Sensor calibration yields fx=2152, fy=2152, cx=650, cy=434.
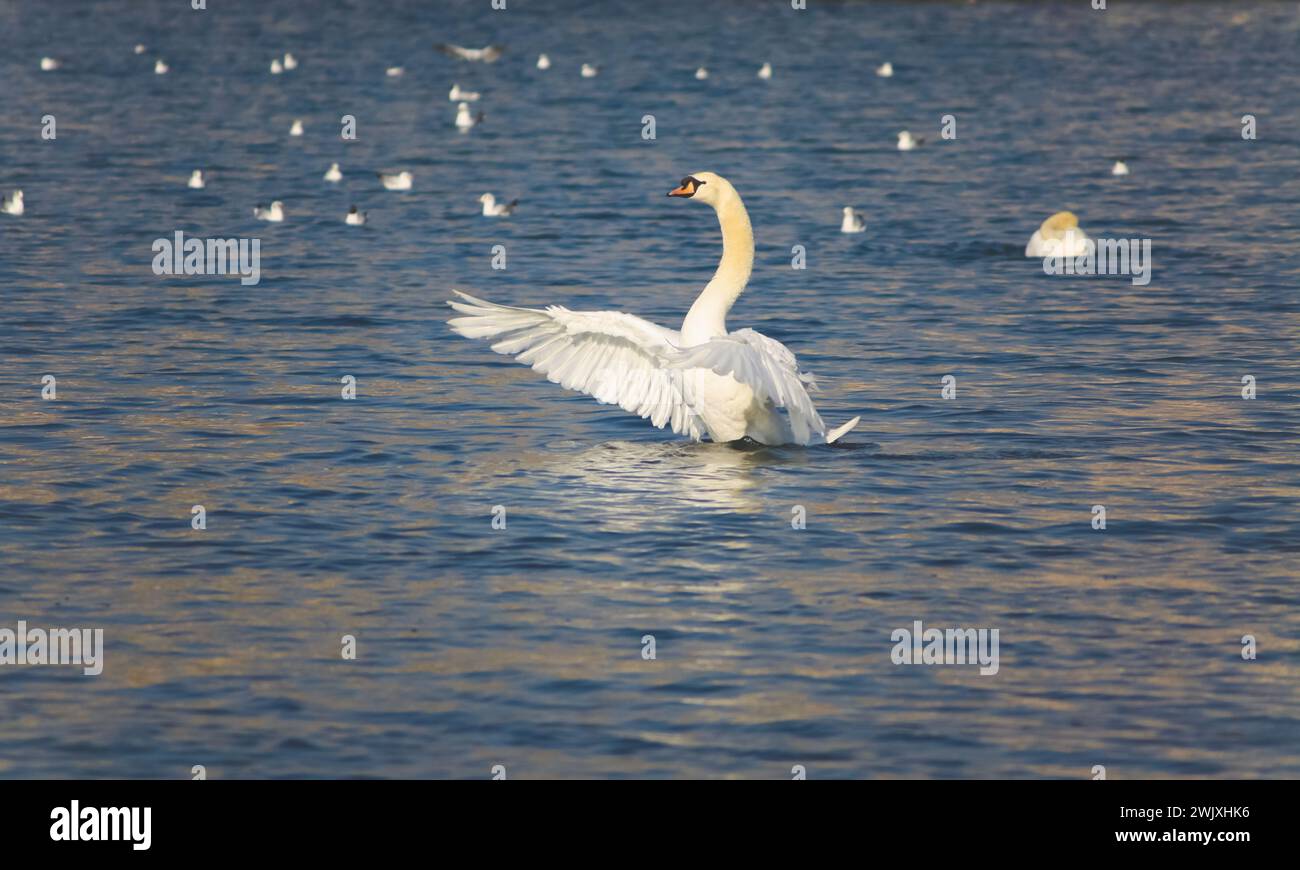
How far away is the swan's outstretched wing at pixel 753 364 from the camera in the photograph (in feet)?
42.6

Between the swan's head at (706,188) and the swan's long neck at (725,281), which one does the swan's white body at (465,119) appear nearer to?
the swan's head at (706,188)

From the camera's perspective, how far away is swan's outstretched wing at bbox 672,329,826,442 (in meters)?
13.0

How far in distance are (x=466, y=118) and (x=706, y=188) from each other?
22.4 m

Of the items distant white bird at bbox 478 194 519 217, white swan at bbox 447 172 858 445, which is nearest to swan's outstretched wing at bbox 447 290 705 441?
white swan at bbox 447 172 858 445

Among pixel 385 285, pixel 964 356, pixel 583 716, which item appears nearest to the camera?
pixel 583 716

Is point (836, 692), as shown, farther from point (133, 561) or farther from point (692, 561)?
point (133, 561)

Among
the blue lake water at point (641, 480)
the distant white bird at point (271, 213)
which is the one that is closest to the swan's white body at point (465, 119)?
the blue lake water at point (641, 480)

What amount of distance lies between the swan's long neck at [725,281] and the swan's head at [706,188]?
0.19 feet

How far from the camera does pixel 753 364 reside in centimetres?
1305

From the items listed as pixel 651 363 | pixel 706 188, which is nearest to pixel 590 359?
pixel 651 363

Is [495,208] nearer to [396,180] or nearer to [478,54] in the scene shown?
[396,180]

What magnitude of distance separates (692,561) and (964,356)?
731cm

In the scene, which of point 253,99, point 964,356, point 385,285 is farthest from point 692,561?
point 253,99
